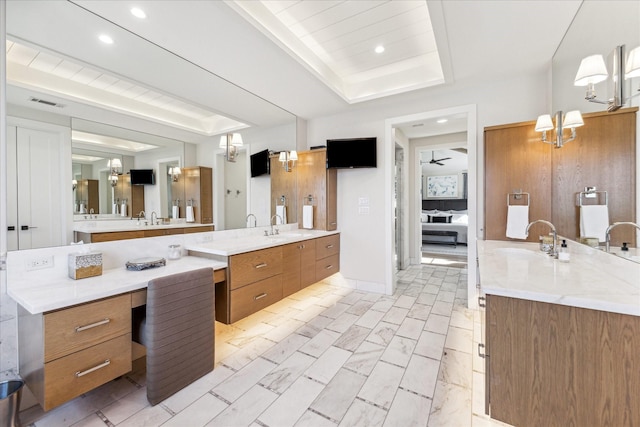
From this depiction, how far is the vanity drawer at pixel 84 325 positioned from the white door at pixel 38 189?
2.26 feet

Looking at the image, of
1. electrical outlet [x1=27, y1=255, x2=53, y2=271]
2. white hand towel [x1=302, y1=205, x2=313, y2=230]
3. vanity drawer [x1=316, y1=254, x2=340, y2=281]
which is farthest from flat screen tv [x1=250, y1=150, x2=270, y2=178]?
electrical outlet [x1=27, y1=255, x2=53, y2=271]

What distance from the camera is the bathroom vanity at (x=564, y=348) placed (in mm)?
1012

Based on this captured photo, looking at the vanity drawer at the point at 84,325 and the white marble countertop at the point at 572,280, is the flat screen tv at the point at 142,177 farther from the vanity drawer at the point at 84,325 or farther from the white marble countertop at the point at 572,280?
the white marble countertop at the point at 572,280

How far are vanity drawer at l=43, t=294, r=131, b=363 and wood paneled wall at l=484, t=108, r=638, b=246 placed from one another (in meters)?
2.96

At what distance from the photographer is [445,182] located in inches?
360

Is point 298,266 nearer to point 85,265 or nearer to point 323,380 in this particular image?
point 323,380

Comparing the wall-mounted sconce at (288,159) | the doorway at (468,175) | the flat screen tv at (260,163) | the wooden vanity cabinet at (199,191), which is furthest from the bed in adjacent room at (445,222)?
the wooden vanity cabinet at (199,191)

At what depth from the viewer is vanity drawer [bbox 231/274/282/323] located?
2191mm

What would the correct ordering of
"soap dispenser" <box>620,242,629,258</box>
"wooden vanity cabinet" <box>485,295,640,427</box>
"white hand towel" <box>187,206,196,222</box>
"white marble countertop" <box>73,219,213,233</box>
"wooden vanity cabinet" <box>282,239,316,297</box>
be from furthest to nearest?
"wooden vanity cabinet" <box>282,239,316,297</box> → "white hand towel" <box>187,206,196,222</box> → "white marble countertop" <box>73,219,213,233</box> → "soap dispenser" <box>620,242,629,258</box> → "wooden vanity cabinet" <box>485,295,640,427</box>

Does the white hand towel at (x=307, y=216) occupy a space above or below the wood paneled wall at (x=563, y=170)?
below

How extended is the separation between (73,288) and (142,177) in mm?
1028

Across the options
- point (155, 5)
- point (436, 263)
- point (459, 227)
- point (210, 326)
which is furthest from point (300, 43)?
point (459, 227)

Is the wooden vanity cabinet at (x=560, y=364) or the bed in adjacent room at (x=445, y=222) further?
the bed in adjacent room at (x=445, y=222)

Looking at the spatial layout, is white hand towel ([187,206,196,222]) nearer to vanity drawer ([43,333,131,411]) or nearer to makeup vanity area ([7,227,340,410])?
makeup vanity area ([7,227,340,410])
